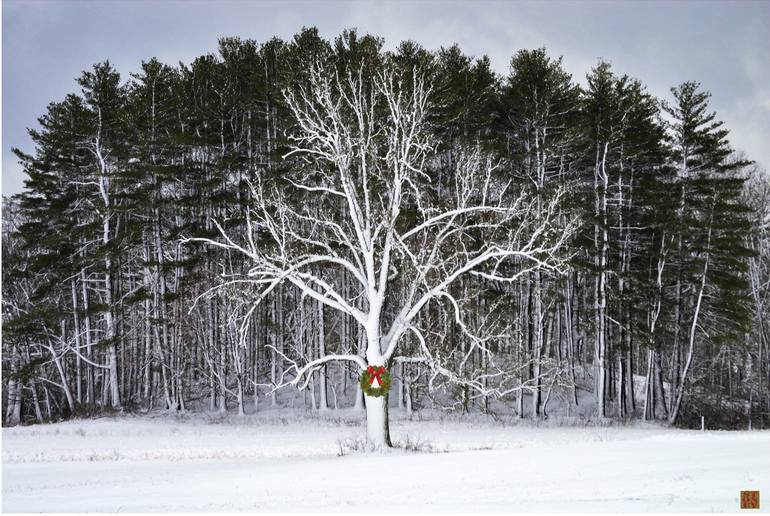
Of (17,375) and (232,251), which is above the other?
(232,251)

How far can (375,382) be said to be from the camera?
17.8 metres

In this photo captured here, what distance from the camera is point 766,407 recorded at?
3338cm

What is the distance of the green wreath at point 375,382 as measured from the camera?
17.7m

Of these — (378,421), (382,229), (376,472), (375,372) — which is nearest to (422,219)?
(382,229)

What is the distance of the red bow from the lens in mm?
17775

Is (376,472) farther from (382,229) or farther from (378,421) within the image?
(382,229)

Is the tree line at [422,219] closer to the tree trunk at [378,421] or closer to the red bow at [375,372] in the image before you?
the tree trunk at [378,421]

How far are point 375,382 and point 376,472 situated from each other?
4.09 metres

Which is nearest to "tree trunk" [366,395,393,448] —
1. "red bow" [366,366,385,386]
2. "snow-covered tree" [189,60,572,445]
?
"snow-covered tree" [189,60,572,445]

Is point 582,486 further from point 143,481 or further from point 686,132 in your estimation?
point 686,132

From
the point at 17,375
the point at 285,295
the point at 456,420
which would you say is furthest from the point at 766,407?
the point at 17,375

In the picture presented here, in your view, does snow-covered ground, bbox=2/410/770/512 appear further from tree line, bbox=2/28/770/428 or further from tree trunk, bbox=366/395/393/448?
tree line, bbox=2/28/770/428

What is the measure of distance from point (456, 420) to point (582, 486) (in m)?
15.8

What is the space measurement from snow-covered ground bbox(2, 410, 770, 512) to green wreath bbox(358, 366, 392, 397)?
1604 millimetres
